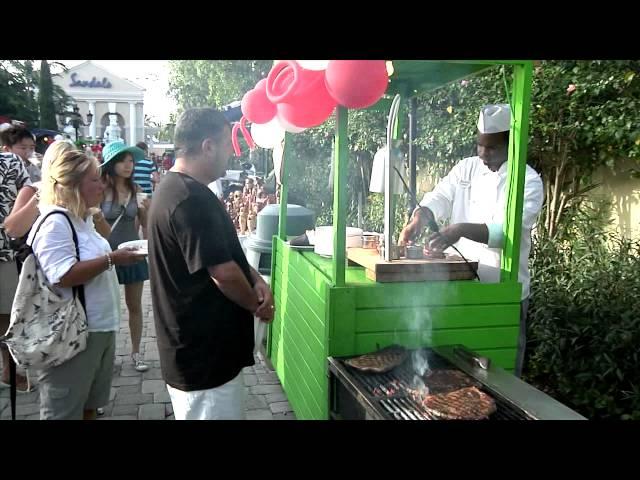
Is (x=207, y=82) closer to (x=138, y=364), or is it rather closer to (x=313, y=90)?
(x=138, y=364)

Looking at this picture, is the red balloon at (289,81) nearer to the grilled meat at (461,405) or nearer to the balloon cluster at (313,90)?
the balloon cluster at (313,90)

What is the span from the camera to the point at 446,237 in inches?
105

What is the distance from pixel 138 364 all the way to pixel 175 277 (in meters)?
2.82

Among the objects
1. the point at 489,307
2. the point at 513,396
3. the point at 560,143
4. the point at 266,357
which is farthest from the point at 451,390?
the point at 560,143

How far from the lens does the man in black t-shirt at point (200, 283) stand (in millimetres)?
2055

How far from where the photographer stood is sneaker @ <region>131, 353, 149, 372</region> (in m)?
4.56

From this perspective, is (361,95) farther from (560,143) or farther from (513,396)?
(560,143)

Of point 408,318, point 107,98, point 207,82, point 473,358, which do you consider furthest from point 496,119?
point 107,98

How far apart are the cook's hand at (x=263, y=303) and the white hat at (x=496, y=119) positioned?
5.03 feet

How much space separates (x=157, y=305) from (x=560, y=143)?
13.5 feet

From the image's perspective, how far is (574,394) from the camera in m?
3.60

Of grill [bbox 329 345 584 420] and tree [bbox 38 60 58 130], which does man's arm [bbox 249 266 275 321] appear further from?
tree [bbox 38 60 58 130]

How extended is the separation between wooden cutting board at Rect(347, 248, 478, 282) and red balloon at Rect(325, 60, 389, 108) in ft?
2.66

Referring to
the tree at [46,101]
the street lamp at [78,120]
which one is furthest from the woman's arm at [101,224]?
the tree at [46,101]
